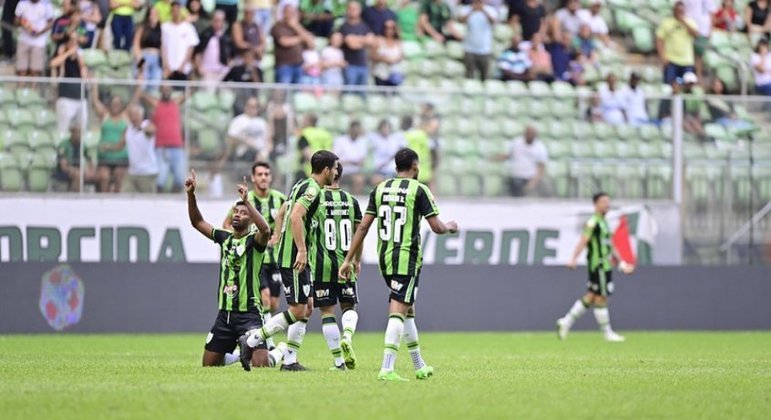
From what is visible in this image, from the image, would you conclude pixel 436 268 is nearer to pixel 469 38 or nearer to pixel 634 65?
pixel 469 38

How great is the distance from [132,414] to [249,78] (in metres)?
16.7

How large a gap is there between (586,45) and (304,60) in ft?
20.6

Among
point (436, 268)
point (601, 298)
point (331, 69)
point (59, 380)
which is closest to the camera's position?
point (59, 380)

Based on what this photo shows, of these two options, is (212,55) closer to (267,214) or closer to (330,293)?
(267,214)

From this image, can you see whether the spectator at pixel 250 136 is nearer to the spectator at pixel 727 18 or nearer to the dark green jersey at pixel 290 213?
the dark green jersey at pixel 290 213

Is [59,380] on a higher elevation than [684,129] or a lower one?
lower

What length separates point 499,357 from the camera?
17.8 metres

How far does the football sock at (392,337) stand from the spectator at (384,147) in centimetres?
1194

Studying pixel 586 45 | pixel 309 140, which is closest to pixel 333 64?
pixel 309 140

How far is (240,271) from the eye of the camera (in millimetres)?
14852

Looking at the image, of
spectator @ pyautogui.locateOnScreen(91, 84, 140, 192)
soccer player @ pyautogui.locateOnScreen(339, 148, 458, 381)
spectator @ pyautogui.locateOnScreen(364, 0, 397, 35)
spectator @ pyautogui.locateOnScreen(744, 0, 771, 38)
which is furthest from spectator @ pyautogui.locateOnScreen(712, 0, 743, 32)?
soccer player @ pyautogui.locateOnScreen(339, 148, 458, 381)

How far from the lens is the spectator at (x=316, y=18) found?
28.0 metres

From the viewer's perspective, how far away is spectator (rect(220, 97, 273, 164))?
80.2 ft

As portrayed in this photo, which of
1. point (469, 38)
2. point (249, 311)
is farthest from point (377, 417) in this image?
point (469, 38)
